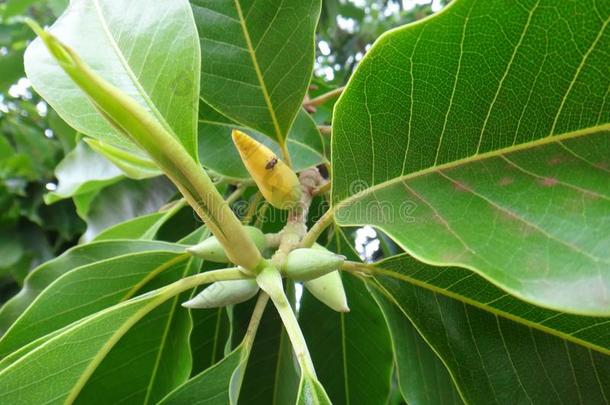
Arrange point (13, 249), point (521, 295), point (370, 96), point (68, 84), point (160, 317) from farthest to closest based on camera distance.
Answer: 1. point (13, 249)
2. point (160, 317)
3. point (68, 84)
4. point (370, 96)
5. point (521, 295)

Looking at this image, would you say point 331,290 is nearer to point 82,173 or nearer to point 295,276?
point 295,276

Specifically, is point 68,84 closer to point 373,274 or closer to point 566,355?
point 373,274

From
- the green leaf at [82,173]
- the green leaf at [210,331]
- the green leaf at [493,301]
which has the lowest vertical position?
the green leaf at [210,331]

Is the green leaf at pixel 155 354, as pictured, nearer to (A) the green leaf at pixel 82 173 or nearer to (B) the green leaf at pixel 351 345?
(B) the green leaf at pixel 351 345

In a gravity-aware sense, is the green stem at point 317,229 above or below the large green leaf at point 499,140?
below

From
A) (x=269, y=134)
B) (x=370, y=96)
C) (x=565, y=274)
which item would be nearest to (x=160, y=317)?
(x=269, y=134)

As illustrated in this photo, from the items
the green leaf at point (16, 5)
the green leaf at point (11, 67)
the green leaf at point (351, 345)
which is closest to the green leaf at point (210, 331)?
the green leaf at point (351, 345)
